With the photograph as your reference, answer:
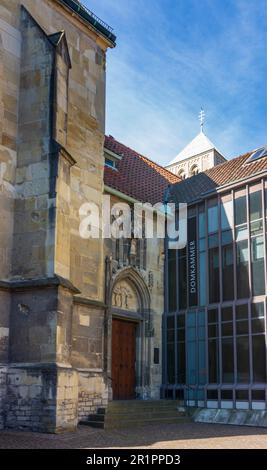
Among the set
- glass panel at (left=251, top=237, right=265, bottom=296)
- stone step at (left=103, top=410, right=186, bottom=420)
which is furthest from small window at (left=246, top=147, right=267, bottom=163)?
stone step at (left=103, top=410, right=186, bottom=420)

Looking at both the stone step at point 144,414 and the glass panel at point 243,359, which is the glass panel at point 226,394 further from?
the stone step at point 144,414

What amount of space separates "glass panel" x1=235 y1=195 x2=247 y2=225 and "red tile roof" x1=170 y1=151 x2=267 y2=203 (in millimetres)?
648

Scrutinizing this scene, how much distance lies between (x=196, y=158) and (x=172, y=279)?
21773 millimetres

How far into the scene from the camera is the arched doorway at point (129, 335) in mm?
19672

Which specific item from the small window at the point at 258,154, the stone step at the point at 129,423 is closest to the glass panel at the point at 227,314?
the stone step at the point at 129,423

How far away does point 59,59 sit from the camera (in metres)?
16.4

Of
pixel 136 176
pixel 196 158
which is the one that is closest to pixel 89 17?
pixel 136 176

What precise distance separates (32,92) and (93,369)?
7.86 meters

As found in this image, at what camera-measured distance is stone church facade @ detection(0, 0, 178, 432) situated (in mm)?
14359

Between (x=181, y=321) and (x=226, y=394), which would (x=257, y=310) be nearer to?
(x=226, y=394)

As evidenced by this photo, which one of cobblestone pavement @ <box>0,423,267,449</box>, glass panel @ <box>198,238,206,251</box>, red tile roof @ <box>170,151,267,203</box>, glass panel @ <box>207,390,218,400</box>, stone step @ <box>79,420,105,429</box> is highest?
red tile roof @ <box>170,151,267,203</box>

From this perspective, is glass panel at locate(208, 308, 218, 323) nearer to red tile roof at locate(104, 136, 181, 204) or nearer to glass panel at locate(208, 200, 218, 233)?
glass panel at locate(208, 200, 218, 233)

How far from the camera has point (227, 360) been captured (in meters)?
18.9

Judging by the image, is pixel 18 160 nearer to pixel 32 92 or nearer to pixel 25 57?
pixel 32 92
